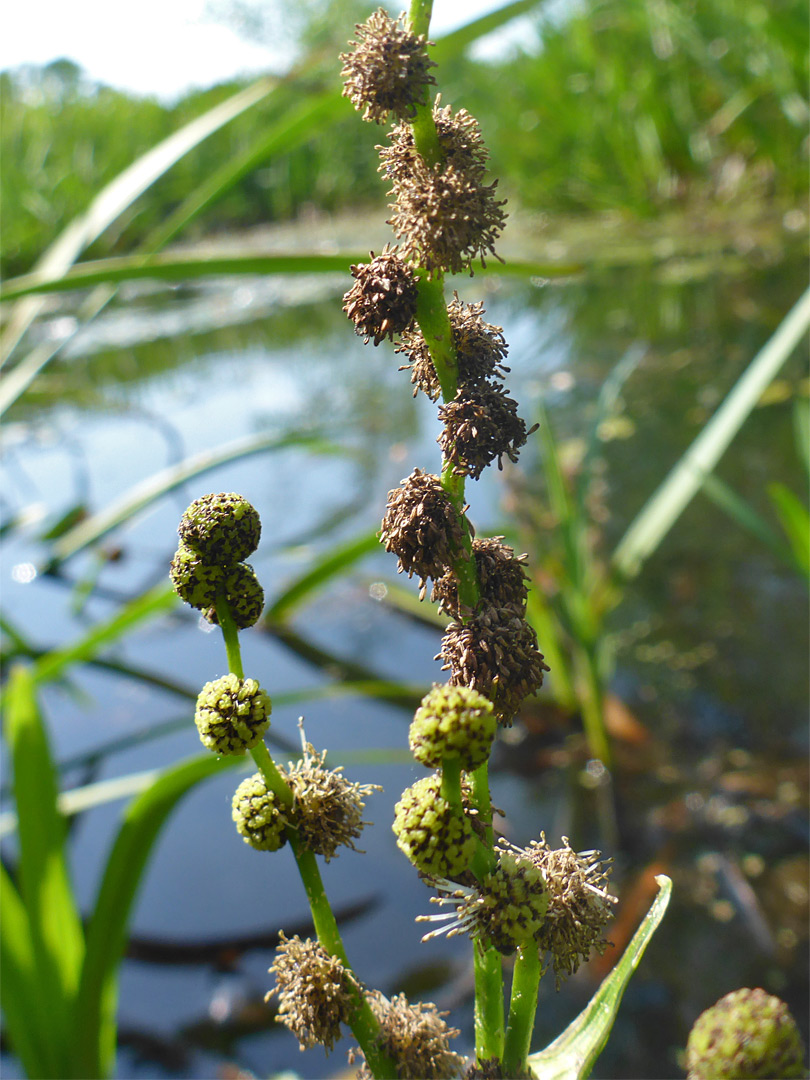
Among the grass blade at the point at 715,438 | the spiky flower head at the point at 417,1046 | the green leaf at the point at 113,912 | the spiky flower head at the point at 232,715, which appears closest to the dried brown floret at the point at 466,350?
the spiky flower head at the point at 232,715

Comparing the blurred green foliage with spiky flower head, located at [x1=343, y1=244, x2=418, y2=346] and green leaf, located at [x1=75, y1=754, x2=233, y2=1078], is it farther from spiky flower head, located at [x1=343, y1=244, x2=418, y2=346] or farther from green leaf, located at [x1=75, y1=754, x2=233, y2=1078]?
spiky flower head, located at [x1=343, y1=244, x2=418, y2=346]

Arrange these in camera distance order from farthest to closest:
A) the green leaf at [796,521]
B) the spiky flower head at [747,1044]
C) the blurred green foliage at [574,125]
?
the blurred green foliage at [574,125]
the green leaf at [796,521]
the spiky flower head at [747,1044]

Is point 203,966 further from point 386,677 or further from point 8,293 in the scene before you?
point 8,293

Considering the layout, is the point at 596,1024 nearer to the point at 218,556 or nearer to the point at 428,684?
the point at 218,556

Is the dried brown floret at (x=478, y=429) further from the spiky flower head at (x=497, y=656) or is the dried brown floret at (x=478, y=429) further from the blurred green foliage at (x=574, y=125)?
the blurred green foliage at (x=574, y=125)

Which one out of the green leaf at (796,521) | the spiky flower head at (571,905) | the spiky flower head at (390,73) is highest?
the green leaf at (796,521)

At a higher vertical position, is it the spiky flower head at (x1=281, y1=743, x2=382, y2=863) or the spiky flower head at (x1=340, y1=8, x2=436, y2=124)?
the spiky flower head at (x1=340, y1=8, x2=436, y2=124)

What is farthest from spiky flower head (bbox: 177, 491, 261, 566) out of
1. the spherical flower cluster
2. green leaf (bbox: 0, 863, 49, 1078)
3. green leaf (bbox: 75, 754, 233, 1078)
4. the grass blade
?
the grass blade
